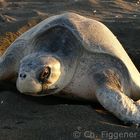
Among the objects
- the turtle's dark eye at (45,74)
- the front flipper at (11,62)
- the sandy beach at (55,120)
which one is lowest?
the sandy beach at (55,120)

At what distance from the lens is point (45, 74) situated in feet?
12.2

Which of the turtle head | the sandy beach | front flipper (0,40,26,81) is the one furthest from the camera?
front flipper (0,40,26,81)

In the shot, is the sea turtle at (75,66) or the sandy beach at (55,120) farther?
the sea turtle at (75,66)

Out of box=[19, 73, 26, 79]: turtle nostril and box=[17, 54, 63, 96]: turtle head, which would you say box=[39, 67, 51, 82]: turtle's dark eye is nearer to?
box=[17, 54, 63, 96]: turtle head

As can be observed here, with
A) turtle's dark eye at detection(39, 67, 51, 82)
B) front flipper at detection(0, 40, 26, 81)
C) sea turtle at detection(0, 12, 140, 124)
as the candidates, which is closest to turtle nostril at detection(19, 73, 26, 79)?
sea turtle at detection(0, 12, 140, 124)

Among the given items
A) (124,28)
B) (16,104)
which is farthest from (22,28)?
(16,104)

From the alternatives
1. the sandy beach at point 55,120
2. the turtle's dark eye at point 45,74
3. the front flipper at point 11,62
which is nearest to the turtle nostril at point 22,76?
the turtle's dark eye at point 45,74

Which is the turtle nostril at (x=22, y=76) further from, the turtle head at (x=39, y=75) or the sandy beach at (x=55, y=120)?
the sandy beach at (x=55, y=120)

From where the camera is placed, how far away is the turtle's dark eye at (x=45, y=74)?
145 inches

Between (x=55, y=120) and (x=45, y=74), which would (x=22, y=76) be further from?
(x=55, y=120)

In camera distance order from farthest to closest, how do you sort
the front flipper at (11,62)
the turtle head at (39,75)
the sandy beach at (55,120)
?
the front flipper at (11,62) → the turtle head at (39,75) → the sandy beach at (55,120)

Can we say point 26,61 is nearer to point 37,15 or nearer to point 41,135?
point 41,135

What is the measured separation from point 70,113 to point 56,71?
0.36m

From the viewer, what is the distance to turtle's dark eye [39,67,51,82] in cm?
369
